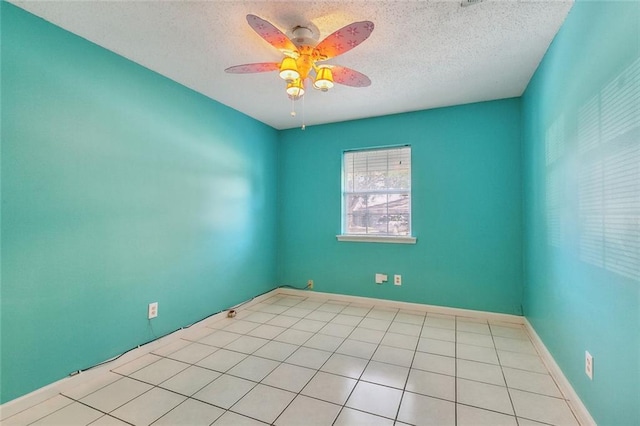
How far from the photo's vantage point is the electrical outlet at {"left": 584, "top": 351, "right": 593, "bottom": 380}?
4.64 ft

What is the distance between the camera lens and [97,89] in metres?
1.98

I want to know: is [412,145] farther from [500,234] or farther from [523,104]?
[500,234]

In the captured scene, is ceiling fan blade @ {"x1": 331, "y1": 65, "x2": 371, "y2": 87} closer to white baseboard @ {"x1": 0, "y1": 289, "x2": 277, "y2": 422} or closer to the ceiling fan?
the ceiling fan

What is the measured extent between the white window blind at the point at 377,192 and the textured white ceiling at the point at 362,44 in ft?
2.81

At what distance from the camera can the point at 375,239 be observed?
3.45 metres

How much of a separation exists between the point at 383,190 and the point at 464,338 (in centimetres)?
183

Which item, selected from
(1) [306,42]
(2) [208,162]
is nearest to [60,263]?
(2) [208,162]

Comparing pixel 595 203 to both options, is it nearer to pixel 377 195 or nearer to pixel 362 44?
pixel 362 44

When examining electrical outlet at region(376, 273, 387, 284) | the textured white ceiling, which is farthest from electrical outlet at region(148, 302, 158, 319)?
electrical outlet at region(376, 273, 387, 284)

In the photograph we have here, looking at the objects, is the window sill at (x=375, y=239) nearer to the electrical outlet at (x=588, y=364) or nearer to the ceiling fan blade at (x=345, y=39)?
the electrical outlet at (x=588, y=364)

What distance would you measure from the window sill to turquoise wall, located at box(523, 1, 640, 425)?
131 centimetres

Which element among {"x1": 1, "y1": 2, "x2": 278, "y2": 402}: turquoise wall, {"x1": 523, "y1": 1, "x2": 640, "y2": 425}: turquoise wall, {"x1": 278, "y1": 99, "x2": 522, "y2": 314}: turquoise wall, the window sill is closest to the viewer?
{"x1": 523, "y1": 1, "x2": 640, "y2": 425}: turquoise wall

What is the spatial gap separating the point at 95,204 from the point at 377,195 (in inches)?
112

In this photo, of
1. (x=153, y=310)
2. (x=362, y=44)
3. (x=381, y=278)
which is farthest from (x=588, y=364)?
(x=153, y=310)
